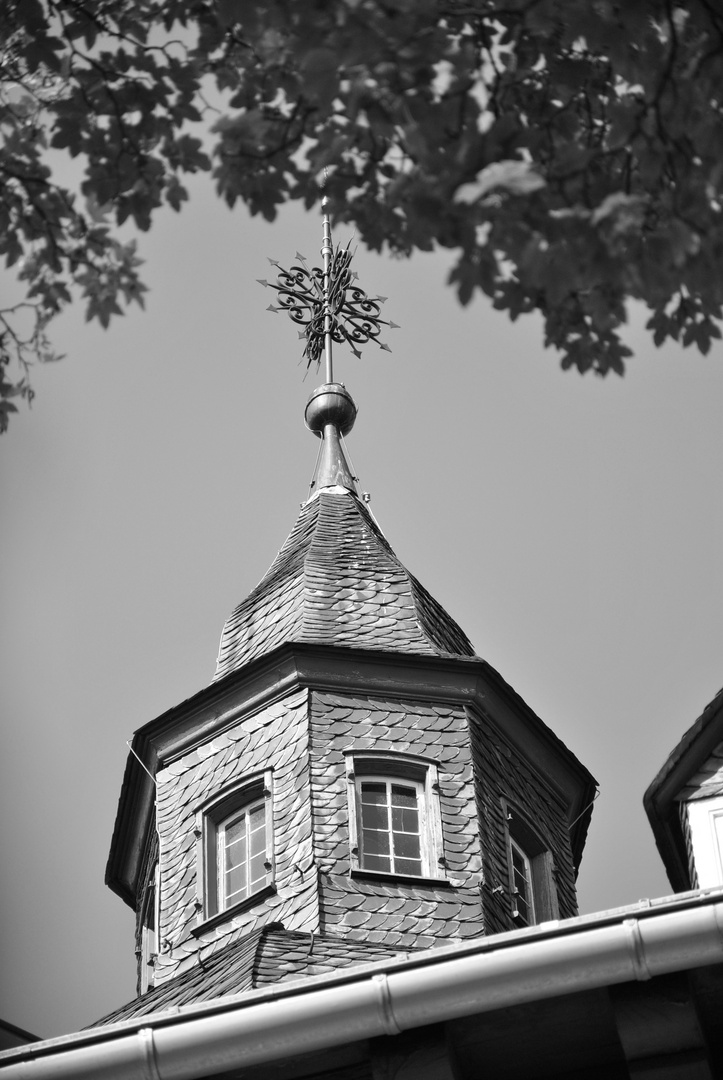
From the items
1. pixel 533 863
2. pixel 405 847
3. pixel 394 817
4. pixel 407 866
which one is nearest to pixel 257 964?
pixel 407 866

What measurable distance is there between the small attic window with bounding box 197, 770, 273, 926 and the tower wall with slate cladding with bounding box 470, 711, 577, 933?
175cm

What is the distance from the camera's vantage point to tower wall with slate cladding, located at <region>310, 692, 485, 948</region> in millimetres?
17297

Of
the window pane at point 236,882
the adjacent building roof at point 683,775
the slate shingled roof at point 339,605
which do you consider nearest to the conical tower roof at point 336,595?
the slate shingled roof at point 339,605

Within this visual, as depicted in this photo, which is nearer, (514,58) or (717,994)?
(514,58)

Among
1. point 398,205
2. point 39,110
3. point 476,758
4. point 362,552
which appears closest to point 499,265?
point 398,205

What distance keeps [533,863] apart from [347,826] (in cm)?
223

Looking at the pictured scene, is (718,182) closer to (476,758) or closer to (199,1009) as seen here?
(199,1009)

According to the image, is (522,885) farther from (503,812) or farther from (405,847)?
(405,847)

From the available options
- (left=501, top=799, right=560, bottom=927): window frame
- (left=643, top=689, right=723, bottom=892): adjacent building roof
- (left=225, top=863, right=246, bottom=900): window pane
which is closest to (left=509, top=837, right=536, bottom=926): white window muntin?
(left=501, top=799, right=560, bottom=927): window frame

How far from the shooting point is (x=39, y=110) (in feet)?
28.4

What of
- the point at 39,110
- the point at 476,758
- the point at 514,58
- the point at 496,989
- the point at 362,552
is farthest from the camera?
the point at 362,552

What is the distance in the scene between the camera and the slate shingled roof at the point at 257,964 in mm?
15539

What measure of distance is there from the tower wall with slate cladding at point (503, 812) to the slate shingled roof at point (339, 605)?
97cm

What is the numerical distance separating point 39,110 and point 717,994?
501 cm
